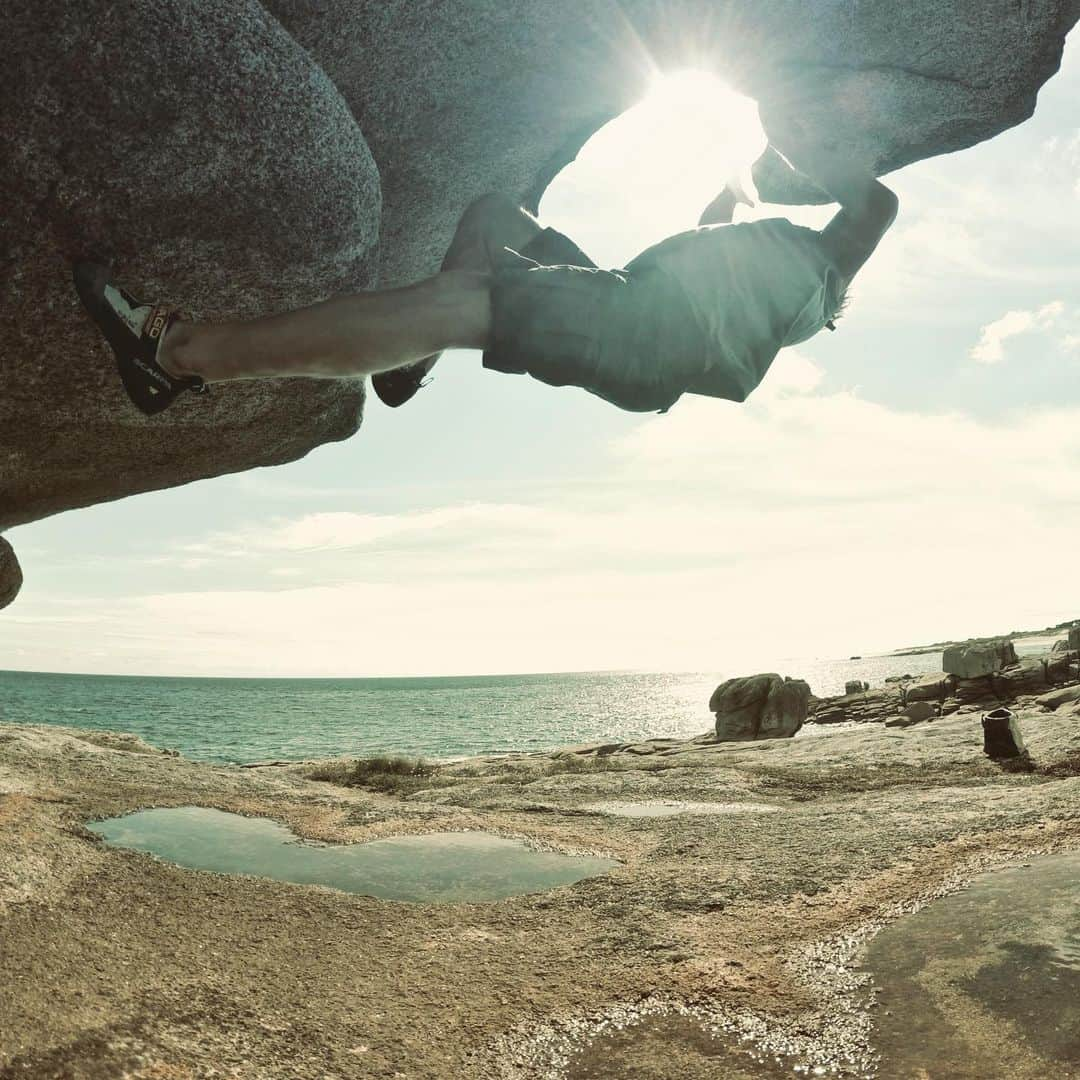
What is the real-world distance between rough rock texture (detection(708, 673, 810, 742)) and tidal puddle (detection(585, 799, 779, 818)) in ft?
45.8

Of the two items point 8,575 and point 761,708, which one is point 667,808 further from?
point 761,708

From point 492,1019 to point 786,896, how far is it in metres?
2.00

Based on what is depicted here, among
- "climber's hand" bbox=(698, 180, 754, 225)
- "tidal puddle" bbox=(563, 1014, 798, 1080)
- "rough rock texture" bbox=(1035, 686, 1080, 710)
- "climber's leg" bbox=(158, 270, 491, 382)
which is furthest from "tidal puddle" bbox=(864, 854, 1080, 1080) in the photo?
"rough rock texture" bbox=(1035, 686, 1080, 710)

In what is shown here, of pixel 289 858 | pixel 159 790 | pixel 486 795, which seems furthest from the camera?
pixel 486 795

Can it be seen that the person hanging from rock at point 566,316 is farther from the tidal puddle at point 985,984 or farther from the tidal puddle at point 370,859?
the tidal puddle at point 370,859

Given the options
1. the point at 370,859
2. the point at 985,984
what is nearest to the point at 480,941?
the point at 370,859

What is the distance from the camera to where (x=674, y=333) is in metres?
3.75

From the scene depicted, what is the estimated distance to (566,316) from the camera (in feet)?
11.5

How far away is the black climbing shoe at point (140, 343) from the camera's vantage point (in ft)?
10.7

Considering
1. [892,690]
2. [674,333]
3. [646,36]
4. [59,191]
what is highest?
[646,36]

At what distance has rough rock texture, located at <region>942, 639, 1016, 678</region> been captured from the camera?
2456 cm

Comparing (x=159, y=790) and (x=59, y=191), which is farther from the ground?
(x=59, y=191)

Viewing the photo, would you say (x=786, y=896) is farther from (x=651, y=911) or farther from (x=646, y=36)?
(x=646, y=36)

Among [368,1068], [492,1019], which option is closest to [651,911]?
[492,1019]
